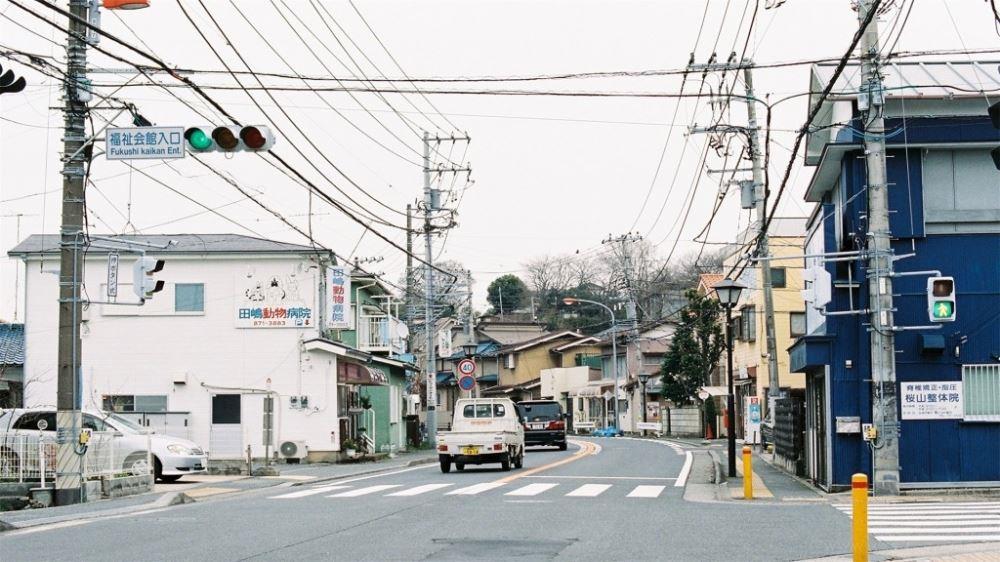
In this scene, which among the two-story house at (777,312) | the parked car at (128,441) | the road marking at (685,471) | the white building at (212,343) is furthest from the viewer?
the two-story house at (777,312)

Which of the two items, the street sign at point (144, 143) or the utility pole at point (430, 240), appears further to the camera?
the utility pole at point (430, 240)

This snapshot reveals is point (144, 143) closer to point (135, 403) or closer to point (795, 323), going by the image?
point (135, 403)

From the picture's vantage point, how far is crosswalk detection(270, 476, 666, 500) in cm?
2012

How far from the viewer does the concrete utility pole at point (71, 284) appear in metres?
20.0

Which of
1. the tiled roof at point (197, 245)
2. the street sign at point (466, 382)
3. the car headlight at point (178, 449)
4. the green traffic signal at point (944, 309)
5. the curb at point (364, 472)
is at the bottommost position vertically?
the curb at point (364, 472)

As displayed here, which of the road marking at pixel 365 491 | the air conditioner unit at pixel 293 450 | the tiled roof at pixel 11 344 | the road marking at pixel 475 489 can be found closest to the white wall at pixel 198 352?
the air conditioner unit at pixel 293 450

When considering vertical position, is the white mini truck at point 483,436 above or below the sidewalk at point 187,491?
above

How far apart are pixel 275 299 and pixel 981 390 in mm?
22620

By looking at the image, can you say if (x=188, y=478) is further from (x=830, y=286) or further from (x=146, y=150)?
(x=830, y=286)

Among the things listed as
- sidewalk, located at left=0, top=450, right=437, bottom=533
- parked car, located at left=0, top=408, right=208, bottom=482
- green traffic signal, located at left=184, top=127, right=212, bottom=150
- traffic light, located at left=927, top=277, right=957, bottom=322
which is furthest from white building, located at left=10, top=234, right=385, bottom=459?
traffic light, located at left=927, top=277, right=957, bottom=322

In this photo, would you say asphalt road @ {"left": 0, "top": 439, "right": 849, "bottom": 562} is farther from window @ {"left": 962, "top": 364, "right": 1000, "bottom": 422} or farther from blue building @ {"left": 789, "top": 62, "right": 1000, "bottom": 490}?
window @ {"left": 962, "top": 364, "right": 1000, "bottom": 422}

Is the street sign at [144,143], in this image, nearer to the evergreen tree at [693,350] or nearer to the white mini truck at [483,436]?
the white mini truck at [483,436]

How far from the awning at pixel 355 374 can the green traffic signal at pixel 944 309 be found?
2227 centimetres

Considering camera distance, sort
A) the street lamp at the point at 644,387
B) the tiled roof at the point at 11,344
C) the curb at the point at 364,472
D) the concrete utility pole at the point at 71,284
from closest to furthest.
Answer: the concrete utility pole at the point at 71,284, the curb at the point at 364,472, the tiled roof at the point at 11,344, the street lamp at the point at 644,387
